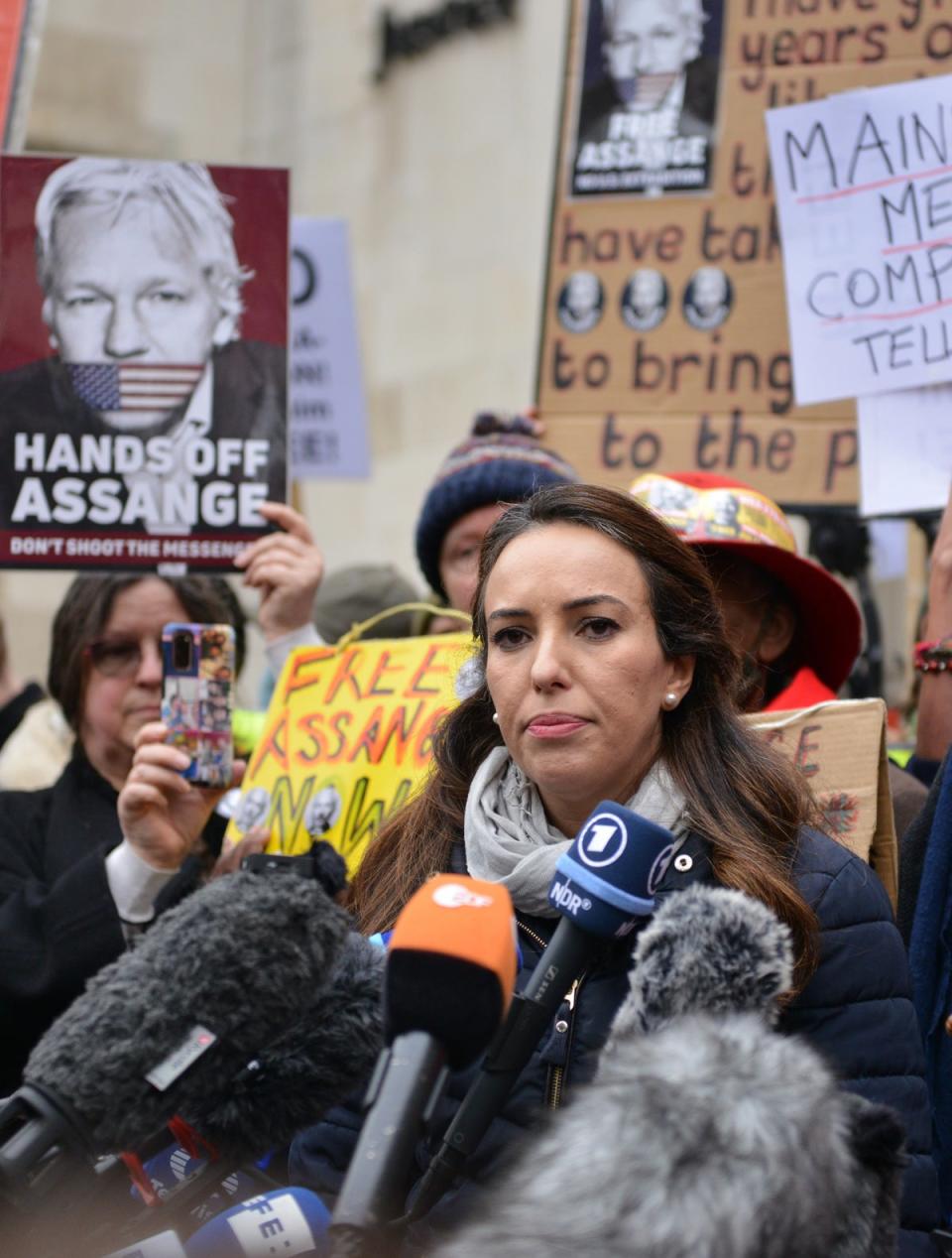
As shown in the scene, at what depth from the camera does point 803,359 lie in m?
4.38

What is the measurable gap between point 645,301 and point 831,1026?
2.82 meters

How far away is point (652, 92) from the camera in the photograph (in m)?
4.89

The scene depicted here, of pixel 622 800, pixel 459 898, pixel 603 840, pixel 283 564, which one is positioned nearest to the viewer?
pixel 459 898

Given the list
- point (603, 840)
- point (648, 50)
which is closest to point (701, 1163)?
point (603, 840)

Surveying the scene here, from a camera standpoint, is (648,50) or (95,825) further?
(648,50)

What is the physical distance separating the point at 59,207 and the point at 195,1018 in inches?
101

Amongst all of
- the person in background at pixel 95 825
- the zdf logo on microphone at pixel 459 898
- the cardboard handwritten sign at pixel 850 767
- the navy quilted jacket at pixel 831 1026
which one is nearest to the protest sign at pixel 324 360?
the person in background at pixel 95 825

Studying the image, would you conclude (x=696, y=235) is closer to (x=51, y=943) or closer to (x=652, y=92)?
(x=652, y=92)

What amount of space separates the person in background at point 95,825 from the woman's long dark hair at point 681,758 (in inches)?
19.0

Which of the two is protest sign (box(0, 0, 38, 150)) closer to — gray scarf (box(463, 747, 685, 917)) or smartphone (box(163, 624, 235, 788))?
smartphone (box(163, 624, 235, 788))

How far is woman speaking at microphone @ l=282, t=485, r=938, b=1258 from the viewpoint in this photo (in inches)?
99.7

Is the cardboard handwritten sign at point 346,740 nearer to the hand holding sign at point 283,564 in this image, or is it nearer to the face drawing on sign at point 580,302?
the hand holding sign at point 283,564

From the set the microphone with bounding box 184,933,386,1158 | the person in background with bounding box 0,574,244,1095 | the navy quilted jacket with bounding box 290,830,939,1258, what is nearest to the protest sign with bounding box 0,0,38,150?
the person in background with bounding box 0,574,244,1095

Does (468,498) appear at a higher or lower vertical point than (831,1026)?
higher
